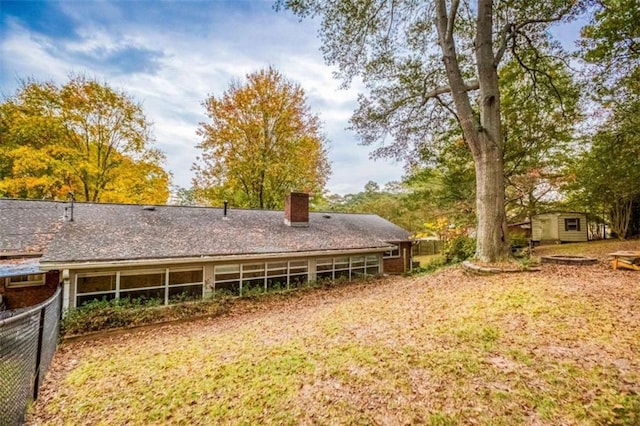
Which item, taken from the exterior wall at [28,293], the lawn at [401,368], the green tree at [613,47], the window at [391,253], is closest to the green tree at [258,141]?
the window at [391,253]

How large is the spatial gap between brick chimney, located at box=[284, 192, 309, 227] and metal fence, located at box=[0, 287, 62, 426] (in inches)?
455

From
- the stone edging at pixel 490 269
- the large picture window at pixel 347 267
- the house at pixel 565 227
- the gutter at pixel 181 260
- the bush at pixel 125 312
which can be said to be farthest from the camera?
the house at pixel 565 227

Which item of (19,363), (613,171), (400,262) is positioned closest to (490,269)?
(19,363)

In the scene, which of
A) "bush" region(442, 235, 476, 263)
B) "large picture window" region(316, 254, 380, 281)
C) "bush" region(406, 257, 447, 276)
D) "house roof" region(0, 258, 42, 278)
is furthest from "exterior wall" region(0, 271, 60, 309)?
"bush" region(442, 235, 476, 263)

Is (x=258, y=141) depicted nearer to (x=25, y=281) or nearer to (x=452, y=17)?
(x=25, y=281)

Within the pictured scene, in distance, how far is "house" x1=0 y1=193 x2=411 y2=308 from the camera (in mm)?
9188

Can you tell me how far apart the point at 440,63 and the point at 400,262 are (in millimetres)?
11933

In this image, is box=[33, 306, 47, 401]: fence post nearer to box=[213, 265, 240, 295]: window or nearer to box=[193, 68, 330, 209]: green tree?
box=[213, 265, 240, 295]: window

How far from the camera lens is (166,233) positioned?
11523 mm

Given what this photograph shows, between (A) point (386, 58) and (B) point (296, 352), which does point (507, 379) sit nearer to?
(B) point (296, 352)

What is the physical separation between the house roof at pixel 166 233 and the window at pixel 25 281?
1.26 meters

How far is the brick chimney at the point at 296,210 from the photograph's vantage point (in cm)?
1566

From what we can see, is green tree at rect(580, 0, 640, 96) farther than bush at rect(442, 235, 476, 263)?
No

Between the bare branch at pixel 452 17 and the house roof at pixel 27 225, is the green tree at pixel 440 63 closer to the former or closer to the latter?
the bare branch at pixel 452 17
